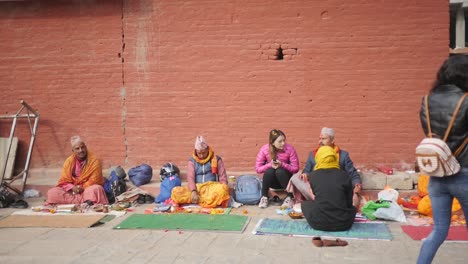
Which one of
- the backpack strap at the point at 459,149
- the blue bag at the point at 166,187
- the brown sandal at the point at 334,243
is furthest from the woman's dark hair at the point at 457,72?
the blue bag at the point at 166,187

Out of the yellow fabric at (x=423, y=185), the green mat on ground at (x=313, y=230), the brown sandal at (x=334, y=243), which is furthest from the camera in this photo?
the yellow fabric at (x=423, y=185)

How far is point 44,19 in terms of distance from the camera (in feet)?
28.1

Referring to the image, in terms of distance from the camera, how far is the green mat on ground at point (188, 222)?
5.88 m

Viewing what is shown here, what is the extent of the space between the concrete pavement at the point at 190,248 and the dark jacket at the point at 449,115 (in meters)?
1.39

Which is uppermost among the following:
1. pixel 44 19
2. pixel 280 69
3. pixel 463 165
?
pixel 44 19

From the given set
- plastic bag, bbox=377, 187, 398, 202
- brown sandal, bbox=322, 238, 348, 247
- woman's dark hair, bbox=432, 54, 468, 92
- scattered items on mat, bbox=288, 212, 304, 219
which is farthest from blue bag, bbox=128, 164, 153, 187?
woman's dark hair, bbox=432, 54, 468, 92

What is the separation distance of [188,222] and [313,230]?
1.55 meters

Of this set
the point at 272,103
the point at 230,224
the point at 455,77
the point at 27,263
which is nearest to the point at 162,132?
the point at 272,103

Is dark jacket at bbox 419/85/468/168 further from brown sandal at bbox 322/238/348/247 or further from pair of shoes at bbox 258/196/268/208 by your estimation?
pair of shoes at bbox 258/196/268/208

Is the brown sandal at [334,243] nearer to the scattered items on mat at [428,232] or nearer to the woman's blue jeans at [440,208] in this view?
the scattered items on mat at [428,232]

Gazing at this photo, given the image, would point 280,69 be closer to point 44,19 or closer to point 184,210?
point 184,210

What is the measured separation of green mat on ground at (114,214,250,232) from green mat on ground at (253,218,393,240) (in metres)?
0.29

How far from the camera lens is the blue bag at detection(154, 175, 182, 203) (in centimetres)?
739

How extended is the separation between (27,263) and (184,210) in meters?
2.45
